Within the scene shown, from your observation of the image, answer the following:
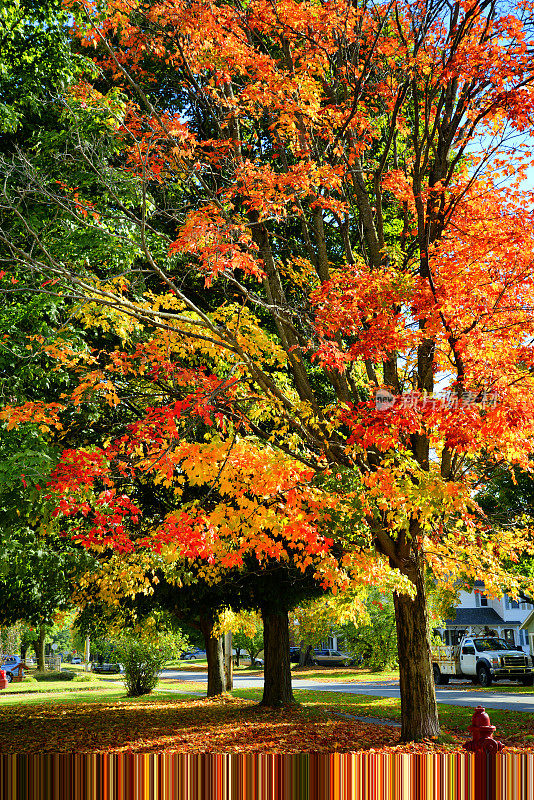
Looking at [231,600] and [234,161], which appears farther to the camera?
[231,600]

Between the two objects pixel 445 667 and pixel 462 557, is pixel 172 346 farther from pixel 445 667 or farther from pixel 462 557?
pixel 445 667

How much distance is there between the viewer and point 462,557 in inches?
435

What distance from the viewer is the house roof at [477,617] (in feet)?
172

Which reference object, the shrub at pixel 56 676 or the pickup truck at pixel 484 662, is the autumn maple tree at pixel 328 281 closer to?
the pickup truck at pixel 484 662

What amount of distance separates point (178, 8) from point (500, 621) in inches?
2080

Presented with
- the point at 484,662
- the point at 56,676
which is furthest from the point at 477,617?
the point at 56,676

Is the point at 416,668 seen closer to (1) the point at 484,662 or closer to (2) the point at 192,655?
(1) the point at 484,662

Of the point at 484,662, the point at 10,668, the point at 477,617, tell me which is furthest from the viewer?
the point at 477,617

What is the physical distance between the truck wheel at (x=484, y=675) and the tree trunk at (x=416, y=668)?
1950cm

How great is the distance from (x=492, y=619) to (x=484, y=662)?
2768 cm

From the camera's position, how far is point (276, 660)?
58.0ft

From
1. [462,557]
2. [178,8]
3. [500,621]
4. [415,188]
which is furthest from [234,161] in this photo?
[500,621]

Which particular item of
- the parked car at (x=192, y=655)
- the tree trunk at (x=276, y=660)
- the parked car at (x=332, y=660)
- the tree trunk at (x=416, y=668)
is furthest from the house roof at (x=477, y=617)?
the tree trunk at (x=416, y=668)

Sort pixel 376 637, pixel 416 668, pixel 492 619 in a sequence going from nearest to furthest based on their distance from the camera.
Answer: pixel 416 668 < pixel 376 637 < pixel 492 619
